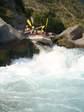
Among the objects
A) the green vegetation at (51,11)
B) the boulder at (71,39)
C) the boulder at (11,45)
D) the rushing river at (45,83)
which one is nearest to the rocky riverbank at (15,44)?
the boulder at (11,45)

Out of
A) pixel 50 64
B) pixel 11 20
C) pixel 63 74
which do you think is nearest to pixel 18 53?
pixel 50 64

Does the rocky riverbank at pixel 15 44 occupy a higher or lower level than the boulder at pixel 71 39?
higher

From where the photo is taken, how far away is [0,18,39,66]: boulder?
1923 cm

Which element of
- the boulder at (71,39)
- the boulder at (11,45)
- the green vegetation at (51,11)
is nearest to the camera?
the boulder at (11,45)

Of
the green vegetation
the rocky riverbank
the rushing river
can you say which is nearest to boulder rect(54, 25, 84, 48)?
the rocky riverbank

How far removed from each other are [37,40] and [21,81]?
5878mm

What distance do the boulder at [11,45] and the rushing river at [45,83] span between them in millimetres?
399

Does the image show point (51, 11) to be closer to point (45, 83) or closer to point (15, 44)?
point (15, 44)

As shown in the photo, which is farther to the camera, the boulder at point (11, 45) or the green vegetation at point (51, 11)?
the green vegetation at point (51, 11)

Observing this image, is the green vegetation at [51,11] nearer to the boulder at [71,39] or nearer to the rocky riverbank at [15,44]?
the boulder at [71,39]

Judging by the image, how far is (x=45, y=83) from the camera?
53.1 feet

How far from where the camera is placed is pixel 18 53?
20141 millimetres

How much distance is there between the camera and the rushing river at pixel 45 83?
1353 cm

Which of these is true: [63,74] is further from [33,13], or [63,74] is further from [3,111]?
[33,13]
